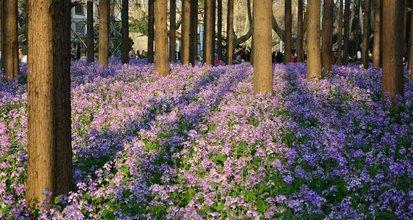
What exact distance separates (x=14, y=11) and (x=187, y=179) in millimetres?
14599

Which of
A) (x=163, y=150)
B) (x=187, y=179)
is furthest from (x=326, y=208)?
(x=163, y=150)

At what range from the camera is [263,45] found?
16.0m

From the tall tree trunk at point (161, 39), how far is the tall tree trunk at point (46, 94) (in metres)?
15.6

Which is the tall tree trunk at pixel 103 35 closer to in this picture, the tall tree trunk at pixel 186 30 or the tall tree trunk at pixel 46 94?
the tall tree trunk at pixel 186 30

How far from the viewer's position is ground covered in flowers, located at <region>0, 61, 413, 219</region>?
647cm

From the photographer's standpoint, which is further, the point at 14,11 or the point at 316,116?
the point at 14,11

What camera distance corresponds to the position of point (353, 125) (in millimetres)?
11938

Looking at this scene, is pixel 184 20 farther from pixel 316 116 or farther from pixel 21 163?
pixel 21 163

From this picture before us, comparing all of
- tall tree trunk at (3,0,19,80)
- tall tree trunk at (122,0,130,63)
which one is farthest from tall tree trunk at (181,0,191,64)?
tall tree trunk at (3,0,19,80)

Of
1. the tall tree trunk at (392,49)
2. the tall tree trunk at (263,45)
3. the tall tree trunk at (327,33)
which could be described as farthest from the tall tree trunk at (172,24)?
the tall tree trunk at (392,49)

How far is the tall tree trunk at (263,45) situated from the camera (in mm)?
15852

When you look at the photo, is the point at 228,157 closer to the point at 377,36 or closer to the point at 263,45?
the point at 263,45

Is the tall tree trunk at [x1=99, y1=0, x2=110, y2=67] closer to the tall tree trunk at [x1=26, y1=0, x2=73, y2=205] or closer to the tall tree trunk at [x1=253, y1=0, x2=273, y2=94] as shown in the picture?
the tall tree trunk at [x1=253, y1=0, x2=273, y2=94]

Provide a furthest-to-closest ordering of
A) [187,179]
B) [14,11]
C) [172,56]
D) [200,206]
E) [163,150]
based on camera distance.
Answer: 1. [172,56]
2. [14,11]
3. [163,150]
4. [187,179]
5. [200,206]
